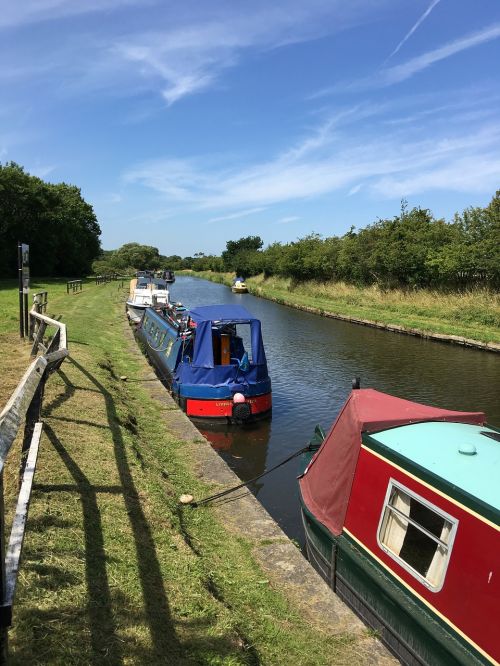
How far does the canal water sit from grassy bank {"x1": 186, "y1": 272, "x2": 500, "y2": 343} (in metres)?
1.06

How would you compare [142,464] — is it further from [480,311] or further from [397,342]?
[480,311]

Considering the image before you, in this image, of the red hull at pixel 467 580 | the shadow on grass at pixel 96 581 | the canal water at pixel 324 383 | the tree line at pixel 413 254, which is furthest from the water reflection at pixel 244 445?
the tree line at pixel 413 254

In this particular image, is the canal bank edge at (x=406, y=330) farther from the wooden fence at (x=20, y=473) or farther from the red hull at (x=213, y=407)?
the wooden fence at (x=20, y=473)

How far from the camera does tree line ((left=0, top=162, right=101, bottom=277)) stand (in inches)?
1571

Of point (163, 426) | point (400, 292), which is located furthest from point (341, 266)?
point (163, 426)

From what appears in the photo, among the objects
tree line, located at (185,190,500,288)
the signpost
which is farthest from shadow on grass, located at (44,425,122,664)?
tree line, located at (185,190,500,288)

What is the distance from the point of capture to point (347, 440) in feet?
18.4

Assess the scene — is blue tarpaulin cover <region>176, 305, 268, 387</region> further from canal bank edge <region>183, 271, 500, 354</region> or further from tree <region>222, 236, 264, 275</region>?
tree <region>222, 236, 264, 275</region>

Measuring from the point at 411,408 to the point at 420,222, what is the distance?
28.5m

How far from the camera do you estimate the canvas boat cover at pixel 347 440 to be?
5.35 metres

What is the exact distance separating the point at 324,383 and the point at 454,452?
36.1ft

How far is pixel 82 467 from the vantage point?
5.63m

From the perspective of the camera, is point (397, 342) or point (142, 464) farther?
point (397, 342)

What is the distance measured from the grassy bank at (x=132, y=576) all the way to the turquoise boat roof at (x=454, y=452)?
154cm
